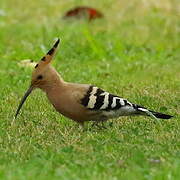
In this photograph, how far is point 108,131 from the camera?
598 centimetres

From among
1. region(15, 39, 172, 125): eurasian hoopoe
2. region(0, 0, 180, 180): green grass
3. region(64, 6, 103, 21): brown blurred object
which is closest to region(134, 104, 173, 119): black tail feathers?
region(15, 39, 172, 125): eurasian hoopoe

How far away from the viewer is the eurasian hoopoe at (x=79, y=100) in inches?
229

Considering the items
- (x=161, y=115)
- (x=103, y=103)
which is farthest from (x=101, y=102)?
(x=161, y=115)

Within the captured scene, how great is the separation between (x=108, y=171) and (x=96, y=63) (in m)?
4.57

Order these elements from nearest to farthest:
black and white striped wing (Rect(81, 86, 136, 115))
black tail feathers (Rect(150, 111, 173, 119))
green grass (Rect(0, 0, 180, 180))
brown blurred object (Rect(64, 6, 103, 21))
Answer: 1. green grass (Rect(0, 0, 180, 180))
2. black and white striped wing (Rect(81, 86, 136, 115))
3. black tail feathers (Rect(150, 111, 173, 119))
4. brown blurred object (Rect(64, 6, 103, 21))

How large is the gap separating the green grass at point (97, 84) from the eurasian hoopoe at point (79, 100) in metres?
0.16

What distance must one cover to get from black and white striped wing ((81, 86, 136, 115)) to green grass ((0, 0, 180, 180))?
21cm

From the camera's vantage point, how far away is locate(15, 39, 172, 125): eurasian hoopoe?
5.82 meters

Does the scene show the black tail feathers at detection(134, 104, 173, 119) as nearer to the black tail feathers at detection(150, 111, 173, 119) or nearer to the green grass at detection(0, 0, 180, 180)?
the black tail feathers at detection(150, 111, 173, 119)

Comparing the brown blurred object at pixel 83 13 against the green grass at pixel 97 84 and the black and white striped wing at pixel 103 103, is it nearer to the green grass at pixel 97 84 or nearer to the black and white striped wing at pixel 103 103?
the green grass at pixel 97 84

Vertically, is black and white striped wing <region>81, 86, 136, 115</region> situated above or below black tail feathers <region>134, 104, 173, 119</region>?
above

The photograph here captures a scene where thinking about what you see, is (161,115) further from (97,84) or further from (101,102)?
(97,84)

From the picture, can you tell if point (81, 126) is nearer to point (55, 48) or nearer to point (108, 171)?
point (55, 48)

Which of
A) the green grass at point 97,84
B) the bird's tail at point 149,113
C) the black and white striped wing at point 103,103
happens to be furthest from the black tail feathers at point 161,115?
the black and white striped wing at point 103,103
